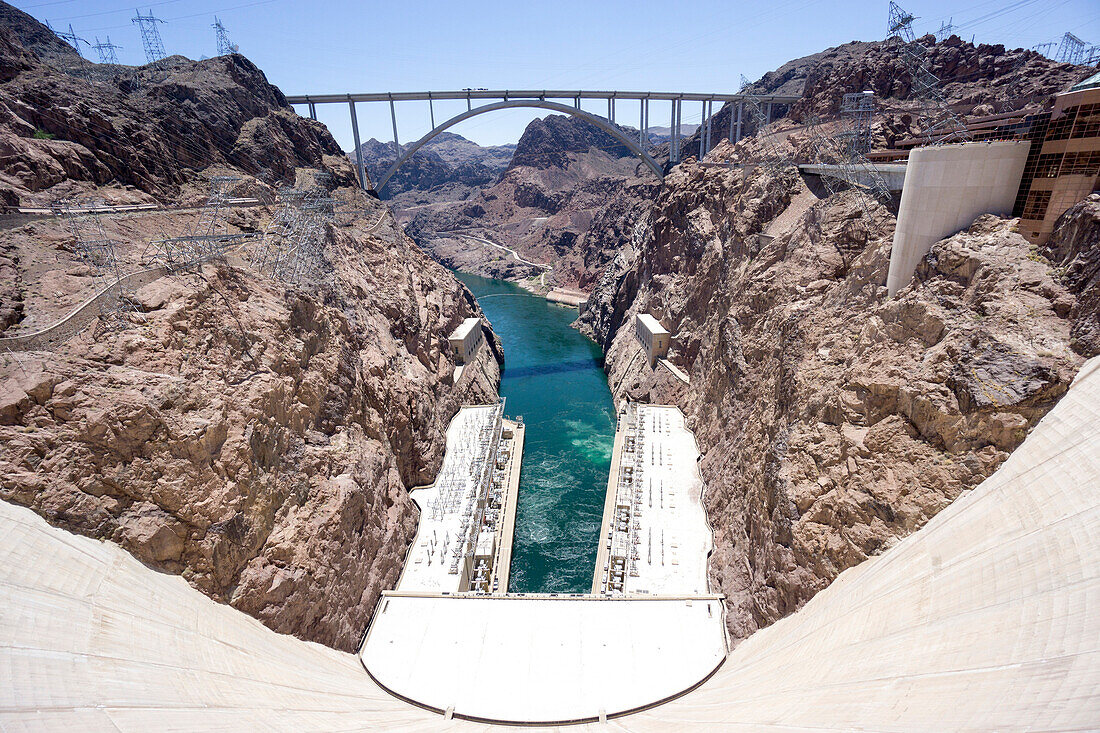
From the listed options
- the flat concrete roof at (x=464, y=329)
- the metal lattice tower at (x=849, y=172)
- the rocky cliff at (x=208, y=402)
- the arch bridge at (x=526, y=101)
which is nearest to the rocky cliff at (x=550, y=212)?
the arch bridge at (x=526, y=101)

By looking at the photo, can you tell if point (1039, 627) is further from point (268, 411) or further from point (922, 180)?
point (268, 411)

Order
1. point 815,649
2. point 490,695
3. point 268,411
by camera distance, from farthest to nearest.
→ 1. point 268,411
2. point 490,695
3. point 815,649

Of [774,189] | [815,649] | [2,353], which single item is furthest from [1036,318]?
[2,353]

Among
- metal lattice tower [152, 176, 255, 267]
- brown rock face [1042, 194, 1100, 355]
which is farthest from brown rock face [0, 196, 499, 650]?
brown rock face [1042, 194, 1100, 355]

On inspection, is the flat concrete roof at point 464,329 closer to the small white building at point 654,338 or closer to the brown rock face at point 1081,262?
the small white building at point 654,338

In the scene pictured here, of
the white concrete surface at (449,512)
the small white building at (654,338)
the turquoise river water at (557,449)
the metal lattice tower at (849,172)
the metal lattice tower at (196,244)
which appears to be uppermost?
the metal lattice tower at (849,172)

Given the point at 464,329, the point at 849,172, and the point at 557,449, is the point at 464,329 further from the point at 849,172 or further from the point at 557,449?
the point at 849,172

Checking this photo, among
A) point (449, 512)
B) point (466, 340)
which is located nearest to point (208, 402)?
point (449, 512)
